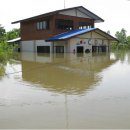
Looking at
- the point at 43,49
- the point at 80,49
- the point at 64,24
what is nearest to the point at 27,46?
the point at 43,49

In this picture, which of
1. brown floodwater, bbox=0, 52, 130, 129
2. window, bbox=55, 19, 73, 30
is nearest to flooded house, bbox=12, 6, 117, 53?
window, bbox=55, 19, 73, 30

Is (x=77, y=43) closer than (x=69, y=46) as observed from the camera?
No

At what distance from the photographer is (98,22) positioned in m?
41.2

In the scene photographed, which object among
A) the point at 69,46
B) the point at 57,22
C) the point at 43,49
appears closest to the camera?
the point at 69,46

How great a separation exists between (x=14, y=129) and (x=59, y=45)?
98.3 feet

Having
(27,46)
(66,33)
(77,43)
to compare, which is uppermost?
(66,33)

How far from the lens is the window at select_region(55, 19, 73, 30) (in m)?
34.8

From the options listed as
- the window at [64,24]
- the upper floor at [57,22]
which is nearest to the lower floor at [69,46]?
the upper floor at [57,22]

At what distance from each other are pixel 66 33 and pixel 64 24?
147cm

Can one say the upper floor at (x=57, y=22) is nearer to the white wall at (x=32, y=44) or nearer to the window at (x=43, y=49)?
the white wall at (x=32, y=44)

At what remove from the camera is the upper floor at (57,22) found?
1350 inches

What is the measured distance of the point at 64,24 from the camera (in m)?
35.6

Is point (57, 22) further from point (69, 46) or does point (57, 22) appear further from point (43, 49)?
point (43, 49)

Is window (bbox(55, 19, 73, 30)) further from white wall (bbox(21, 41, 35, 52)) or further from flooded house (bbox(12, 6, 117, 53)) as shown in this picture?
white wall (bbox(21, 41, 35, 52))
